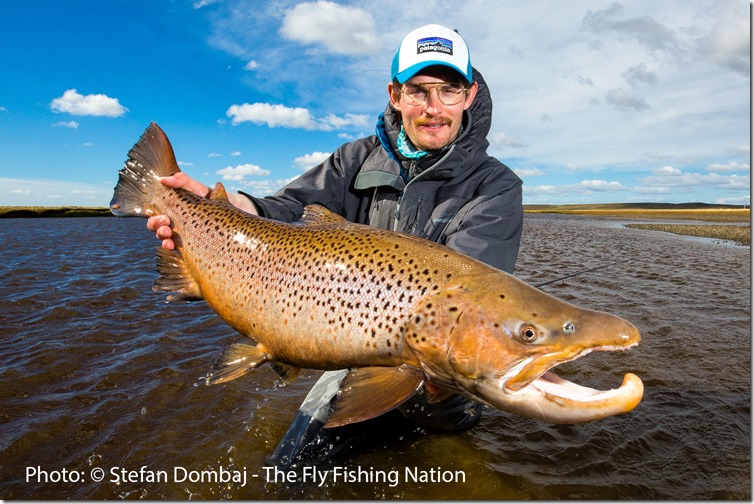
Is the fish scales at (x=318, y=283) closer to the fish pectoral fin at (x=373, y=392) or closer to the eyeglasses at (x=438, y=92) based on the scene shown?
the fish pectoral fin at (x=373, y=392)

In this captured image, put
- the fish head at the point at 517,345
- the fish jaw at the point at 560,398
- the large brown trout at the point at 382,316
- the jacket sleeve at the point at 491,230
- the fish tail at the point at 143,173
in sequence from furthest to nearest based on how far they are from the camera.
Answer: the fish tail at the point at 143,173, the jacket sleeve at the point at 491,230, the large brown trout at the point at 382,316, the fish head at the point at 517,345, the fish jaw at the point at 560,398

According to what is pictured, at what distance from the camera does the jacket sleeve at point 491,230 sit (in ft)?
11.1

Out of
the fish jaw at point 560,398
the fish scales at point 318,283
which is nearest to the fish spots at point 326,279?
the fish scales at point 318,283

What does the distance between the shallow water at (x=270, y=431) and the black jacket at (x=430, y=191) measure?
189cm

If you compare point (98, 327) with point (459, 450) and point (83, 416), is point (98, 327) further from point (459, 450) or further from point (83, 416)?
point (459, 450)

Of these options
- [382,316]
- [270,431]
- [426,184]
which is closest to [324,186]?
[426,184]

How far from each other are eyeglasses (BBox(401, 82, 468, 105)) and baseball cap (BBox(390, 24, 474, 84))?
0.10m

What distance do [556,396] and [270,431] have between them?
3178mm

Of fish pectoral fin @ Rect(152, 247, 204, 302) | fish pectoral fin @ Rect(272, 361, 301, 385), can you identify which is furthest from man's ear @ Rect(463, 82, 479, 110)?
fish pectoral fin @ Rect(152, 247, 204, 302)

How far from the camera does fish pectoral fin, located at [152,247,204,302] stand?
12.0 feet

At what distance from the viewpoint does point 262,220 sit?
3.54 meters

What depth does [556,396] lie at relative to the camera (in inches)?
90.2

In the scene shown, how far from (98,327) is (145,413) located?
3.80 metres

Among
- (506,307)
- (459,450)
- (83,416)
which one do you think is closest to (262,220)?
(506,307)
